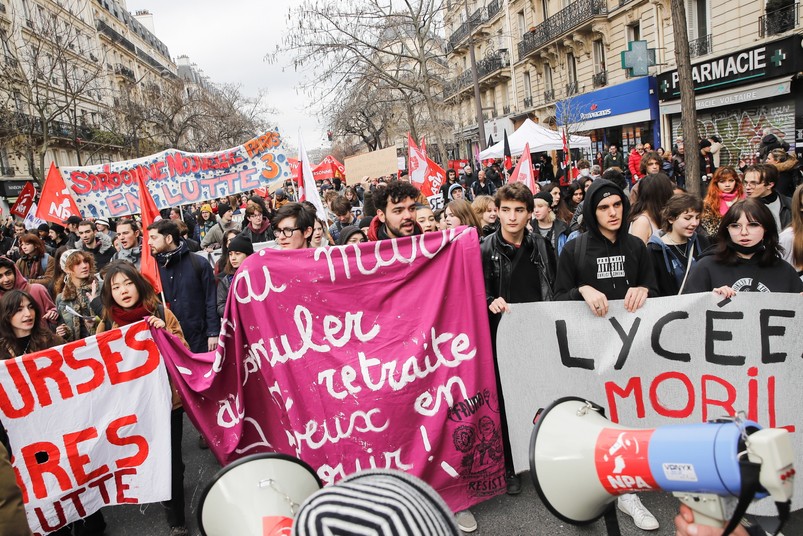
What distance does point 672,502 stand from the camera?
10.3 feet

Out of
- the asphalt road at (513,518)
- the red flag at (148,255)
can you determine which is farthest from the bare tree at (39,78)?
the asphalt road at (513,518)

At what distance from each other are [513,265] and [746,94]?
16.4 m

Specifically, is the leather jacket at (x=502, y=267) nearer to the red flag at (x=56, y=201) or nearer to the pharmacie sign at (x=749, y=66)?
the red flag at (x=56, y=201)

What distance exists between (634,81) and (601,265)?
21274mm

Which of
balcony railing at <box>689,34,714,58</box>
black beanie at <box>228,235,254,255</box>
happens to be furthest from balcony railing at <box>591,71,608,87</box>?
black beanie at <box>228,235,254,255</box>

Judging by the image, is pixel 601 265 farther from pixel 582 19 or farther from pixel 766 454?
pixel 582 19

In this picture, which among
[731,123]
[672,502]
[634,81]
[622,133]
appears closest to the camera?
[672,502]

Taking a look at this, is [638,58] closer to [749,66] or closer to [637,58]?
[637,58]

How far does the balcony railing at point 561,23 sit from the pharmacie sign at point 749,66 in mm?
5917

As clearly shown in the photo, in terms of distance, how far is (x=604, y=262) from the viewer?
10.3ft

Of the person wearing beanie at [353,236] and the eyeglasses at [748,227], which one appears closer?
the eyeglasses at [748,227]

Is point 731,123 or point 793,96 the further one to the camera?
point 731,123

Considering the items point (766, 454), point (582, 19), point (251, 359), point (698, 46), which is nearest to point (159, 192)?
point (251, 359)

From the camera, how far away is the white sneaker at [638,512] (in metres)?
2.92
